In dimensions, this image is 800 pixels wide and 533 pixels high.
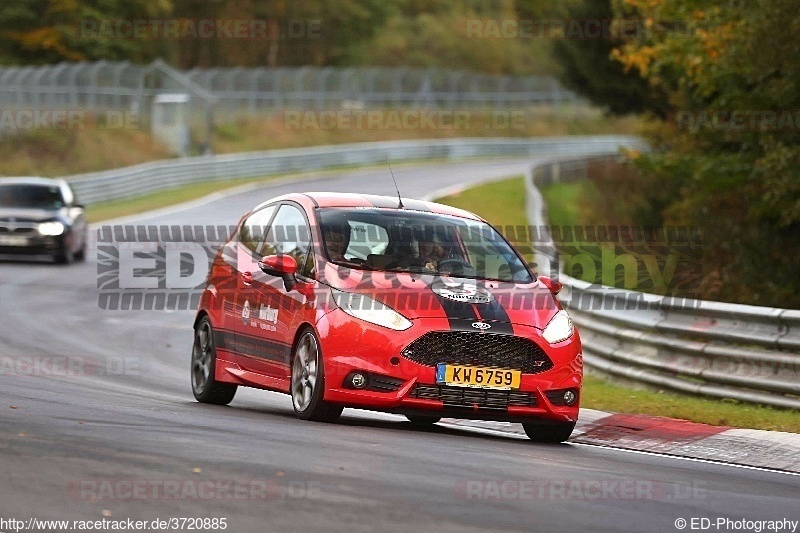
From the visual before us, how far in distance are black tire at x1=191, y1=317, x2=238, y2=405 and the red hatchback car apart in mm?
184

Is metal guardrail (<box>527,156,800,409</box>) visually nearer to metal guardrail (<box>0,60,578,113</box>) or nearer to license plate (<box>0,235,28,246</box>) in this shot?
license plate (<box>0,235,28,246</box>)

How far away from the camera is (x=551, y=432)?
11.1 m

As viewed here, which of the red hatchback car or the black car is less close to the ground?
the red hatchback car

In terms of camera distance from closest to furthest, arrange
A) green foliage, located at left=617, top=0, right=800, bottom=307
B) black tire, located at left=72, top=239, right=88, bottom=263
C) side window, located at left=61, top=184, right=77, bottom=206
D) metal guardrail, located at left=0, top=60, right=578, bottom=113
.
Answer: green foliage, located at left=617, top=0, right=800, bottom=307 → side window, located at left=61, top=184, right=77, bottom=206 → black tire, located at left=72, top=239, right=88, bottom=263 → metal guardrail, located at left=0, top=60, right=578, bottom=113

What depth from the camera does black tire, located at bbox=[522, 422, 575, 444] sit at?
11.0m

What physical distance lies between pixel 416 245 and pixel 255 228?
1.62 meters

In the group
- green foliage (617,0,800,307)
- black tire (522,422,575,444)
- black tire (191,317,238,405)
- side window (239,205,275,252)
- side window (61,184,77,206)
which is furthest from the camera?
side window (61,184,77,206)

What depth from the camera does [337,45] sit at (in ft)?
324
